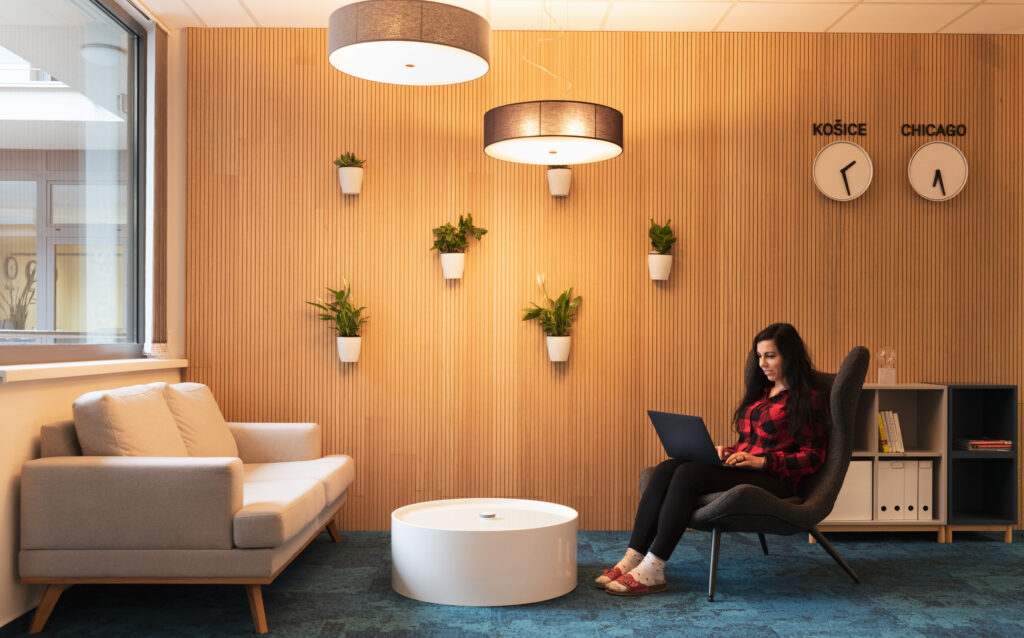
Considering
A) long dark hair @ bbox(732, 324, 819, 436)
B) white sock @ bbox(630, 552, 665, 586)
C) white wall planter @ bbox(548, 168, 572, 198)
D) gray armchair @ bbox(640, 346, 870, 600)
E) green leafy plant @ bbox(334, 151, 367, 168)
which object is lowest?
white sock @ bbox(630, 552, 665, 586)

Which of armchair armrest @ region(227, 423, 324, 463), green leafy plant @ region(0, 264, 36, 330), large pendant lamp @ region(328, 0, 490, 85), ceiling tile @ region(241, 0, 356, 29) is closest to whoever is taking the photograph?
large pendant lamp @ region(328, 0, 490, 85)

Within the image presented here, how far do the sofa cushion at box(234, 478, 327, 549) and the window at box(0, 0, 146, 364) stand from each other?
113 cm

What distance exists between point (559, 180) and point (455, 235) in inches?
25.8

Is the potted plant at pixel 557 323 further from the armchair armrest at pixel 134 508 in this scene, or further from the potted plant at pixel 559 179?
the armchair armrest at pixel 134 508

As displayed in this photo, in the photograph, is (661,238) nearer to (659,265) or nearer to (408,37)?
(659,265)

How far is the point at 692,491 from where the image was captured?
379 centimetres

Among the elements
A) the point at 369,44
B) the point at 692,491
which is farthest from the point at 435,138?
the point at 692,491

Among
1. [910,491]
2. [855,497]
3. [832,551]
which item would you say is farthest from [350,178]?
[910,491]

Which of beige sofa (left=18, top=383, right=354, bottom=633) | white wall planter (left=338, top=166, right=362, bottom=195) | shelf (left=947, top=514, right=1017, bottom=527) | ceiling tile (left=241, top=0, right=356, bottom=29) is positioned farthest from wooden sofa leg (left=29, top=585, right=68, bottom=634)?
shelf (left=947, top=514, right=1017, bottom=527)

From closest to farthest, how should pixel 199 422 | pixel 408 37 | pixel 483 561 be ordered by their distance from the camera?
1. pixel 408 37
2. pixel 483 561
3. pixel 199 422

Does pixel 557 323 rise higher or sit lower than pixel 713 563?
higher

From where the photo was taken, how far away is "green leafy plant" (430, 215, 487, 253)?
194 inches

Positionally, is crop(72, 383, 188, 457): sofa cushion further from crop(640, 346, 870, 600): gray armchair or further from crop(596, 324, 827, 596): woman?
crop(640, 346, 870, 600): gray armchair

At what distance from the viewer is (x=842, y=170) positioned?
5.10 meters
